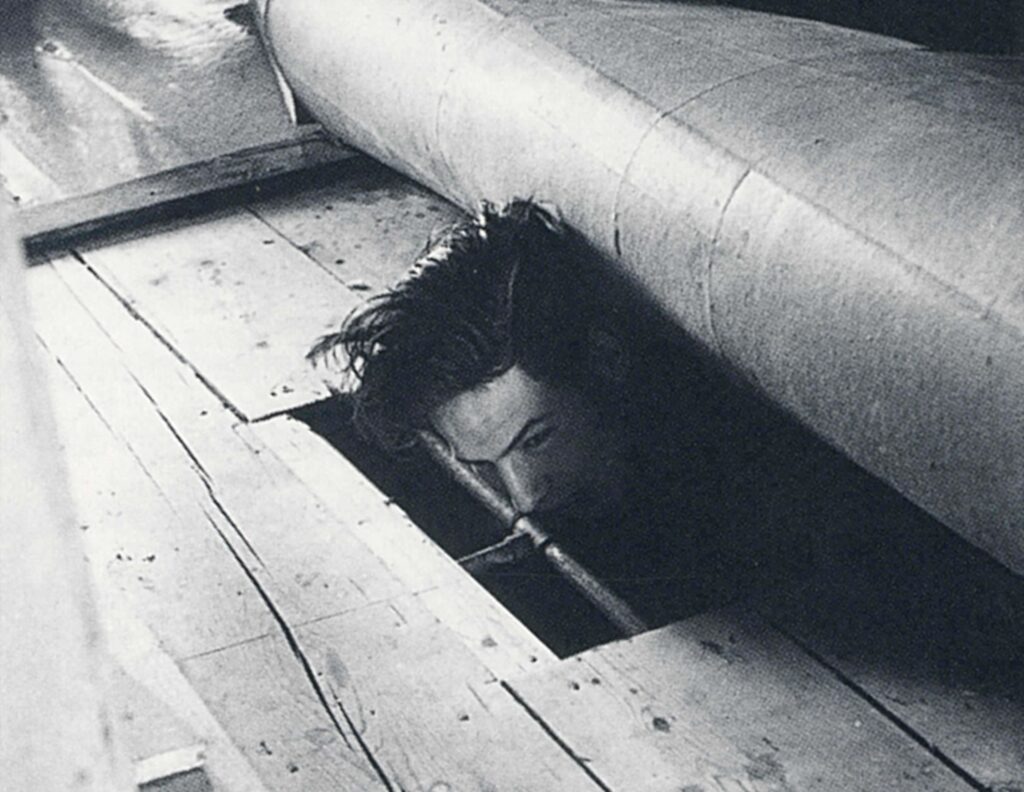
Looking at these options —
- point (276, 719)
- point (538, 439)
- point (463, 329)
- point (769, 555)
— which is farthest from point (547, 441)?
point (276, 719)

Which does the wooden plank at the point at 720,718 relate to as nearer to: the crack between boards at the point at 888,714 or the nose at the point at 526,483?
the crack between boards at the point at 888,714

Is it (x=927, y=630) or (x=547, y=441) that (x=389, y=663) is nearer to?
(x=547, y=441)

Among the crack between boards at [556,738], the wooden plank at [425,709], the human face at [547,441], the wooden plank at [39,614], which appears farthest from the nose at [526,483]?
the wooden plank at [39,614]

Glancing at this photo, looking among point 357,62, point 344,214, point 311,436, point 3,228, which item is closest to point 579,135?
point 311,436

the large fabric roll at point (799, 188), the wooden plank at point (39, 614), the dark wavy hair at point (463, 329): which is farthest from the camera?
the dark wavy hair at point (463, 329)

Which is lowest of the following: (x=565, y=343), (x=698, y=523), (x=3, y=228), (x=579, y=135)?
(x=698, y=523)

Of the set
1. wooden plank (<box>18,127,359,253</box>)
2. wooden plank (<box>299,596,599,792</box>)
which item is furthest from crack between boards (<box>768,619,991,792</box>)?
wooden plank (<box>18,127,359,253</box>)

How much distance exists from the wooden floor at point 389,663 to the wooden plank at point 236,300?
2 centimetres

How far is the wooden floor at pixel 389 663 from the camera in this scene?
1477mm

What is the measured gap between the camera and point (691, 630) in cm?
170

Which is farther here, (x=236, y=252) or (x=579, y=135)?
(x=236, y=252)

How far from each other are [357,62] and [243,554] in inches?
50.4

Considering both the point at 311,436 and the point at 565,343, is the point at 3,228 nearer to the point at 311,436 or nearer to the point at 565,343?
the point at 565,343

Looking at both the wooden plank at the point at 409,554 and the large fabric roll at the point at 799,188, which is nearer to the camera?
the large fabric roll at the point at 799,188
